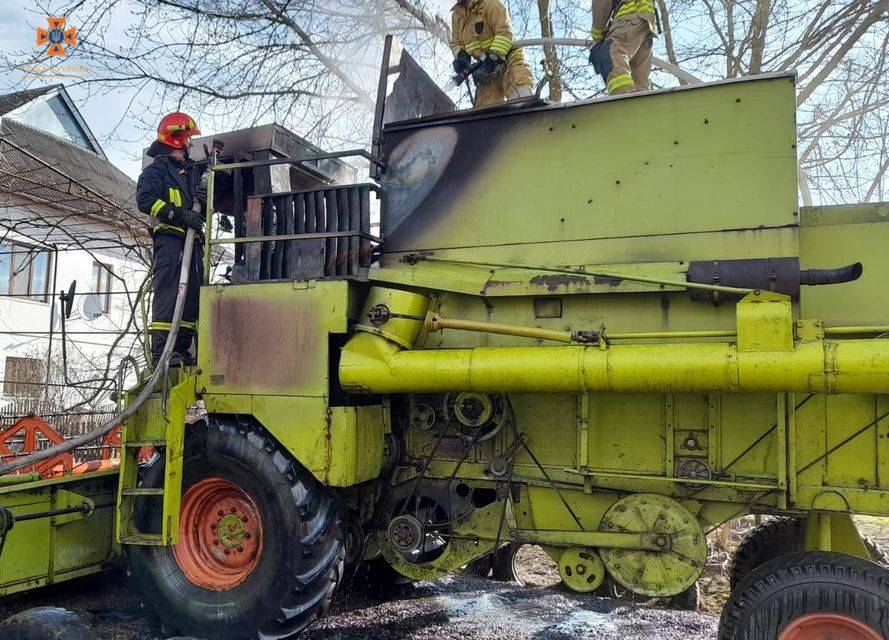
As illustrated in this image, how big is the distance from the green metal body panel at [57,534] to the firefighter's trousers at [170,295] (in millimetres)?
1091

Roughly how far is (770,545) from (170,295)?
4605 millimetres

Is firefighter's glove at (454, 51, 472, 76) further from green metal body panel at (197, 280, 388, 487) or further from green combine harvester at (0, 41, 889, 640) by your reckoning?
green metal body panel at (197, 280, 388, 487)

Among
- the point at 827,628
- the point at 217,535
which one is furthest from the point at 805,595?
the point at 217,535

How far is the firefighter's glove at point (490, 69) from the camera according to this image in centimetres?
609

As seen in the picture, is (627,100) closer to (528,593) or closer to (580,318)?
(580,318)

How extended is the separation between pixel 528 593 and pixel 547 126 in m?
3.63

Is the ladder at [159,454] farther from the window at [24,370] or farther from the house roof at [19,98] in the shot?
the house roof at [19,98]

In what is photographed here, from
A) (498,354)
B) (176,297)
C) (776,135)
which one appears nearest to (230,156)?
(176,297)

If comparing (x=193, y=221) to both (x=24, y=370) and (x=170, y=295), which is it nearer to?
(x=170, y=295)

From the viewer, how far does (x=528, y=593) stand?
567 centimetres

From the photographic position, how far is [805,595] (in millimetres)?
3471

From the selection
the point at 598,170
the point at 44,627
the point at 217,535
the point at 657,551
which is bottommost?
the point at 44,627

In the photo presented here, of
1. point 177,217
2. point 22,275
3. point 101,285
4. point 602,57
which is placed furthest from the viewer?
point 101,285

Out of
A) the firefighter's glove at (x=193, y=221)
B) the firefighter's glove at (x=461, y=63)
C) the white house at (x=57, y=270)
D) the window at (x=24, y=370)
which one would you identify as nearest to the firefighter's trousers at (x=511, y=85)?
the firefighter's glove at (x=461, y=63)
